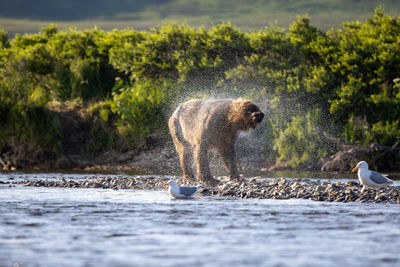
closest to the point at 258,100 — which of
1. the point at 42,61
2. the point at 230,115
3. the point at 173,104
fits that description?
the point at 173,104

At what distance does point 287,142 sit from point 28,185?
16453 millimetres

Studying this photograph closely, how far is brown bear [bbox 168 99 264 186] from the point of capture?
18.5 meters

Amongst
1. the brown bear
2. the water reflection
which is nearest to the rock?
the water reflection

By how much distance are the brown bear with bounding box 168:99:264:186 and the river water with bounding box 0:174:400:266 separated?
262cm

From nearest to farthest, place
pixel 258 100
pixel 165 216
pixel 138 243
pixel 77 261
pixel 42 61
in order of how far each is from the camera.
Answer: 1. pixel 77 261
2. pixel 138 243
3. pixel 165 216
4. pixel 258 100
5. pixel 42 61

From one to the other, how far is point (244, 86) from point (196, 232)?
87.3 ft

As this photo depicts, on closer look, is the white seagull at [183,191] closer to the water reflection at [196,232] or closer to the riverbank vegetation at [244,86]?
the water reflection at [196,232]

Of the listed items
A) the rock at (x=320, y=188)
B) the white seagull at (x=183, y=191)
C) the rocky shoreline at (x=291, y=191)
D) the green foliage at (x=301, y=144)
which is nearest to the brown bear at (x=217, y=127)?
the rocky shoreline at (x=291, y=191)

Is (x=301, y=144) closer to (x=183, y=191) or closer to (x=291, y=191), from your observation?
(x=291, y=191)

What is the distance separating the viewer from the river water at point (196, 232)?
891 centimetres

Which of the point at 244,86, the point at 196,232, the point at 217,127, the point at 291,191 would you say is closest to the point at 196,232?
the point at 196,232

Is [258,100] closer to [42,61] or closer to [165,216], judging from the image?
[42,61]

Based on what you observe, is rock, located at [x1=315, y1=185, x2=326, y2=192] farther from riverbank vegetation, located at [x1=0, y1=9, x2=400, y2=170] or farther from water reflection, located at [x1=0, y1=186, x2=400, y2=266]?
riverbank vegetation, located at [x1=0, y1=9, x2=400, y2=170]

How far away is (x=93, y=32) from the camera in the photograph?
47469 millimetres
